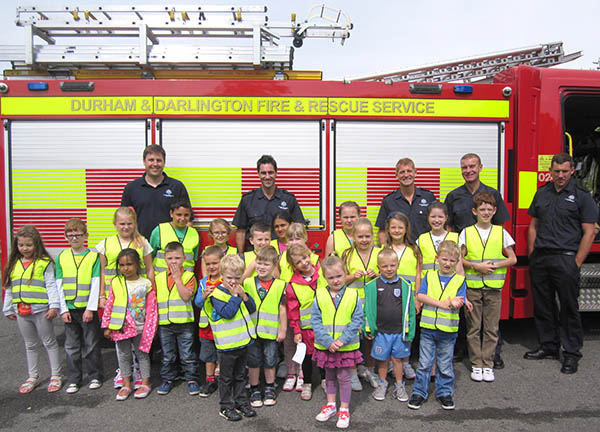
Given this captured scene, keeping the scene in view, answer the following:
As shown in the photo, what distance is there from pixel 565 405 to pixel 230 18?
14.9 feet

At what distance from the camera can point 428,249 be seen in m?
3.78

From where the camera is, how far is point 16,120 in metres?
4.22

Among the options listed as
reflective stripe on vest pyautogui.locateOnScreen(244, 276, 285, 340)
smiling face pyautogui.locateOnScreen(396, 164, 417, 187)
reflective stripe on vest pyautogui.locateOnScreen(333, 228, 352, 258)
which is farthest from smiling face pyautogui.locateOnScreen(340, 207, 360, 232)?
reflective stripe on vest pyautogui.locateOnScreen(244, 276, 285, 340)

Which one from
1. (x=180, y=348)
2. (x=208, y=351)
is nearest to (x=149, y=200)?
(x=180, y=348)

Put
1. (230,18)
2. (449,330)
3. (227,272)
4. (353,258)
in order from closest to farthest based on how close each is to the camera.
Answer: (227,272), (449,330), (353,258), (230,18)

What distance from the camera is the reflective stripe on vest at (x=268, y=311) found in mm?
3373

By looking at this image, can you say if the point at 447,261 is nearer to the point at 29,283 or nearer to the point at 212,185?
the point at 212,185

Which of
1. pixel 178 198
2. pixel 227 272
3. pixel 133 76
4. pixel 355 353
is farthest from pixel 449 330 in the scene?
pixel 133 76

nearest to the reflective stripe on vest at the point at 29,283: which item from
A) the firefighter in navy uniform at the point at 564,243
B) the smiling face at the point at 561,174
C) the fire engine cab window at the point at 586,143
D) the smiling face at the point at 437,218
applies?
the smiling face at the point at 437,218

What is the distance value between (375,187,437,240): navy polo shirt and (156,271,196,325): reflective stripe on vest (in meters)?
1.83

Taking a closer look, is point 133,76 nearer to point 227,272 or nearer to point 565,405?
point 227,272

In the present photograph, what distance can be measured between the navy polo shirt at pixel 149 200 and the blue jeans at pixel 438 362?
2.35 m

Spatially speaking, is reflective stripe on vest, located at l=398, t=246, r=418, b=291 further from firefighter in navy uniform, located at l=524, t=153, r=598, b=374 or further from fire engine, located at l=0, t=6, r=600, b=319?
firefighter in navy uniform, located at l=524, t=153, r=598, b=374

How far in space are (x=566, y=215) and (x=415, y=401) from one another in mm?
2166
